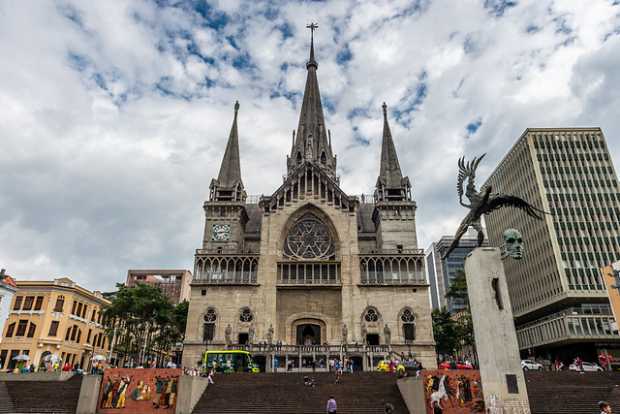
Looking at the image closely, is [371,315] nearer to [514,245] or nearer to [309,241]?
[309,241]

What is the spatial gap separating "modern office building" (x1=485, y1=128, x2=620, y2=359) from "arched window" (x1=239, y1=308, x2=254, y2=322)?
4050cm

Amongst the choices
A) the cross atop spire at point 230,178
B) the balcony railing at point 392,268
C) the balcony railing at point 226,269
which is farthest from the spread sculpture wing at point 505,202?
the cross atop spire at point 230,178

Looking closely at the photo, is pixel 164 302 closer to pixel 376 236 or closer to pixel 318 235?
pixel 318 235

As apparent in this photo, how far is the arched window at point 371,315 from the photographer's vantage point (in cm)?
4369

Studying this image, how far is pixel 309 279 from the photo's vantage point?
45.6 m

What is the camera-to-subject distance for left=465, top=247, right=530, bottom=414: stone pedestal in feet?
49.3

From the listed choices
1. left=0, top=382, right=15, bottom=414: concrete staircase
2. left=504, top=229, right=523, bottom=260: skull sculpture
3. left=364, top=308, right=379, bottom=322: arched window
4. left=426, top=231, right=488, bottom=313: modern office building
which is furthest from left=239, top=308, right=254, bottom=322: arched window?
left=426, top=231, right=488, bottom=313: modern office building

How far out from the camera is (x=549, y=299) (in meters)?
60.7

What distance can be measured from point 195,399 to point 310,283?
22997 mm

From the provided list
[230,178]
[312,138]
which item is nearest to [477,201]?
[230,178]

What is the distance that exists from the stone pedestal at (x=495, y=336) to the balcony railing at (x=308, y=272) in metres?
29.1

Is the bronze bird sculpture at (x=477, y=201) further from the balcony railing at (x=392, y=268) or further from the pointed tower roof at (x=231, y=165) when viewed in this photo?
the pointed tower roof at (x=231, y=165)

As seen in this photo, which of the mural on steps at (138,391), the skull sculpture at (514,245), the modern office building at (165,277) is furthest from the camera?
the modern office building at (165,277)

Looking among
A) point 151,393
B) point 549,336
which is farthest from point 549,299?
point 151,393
